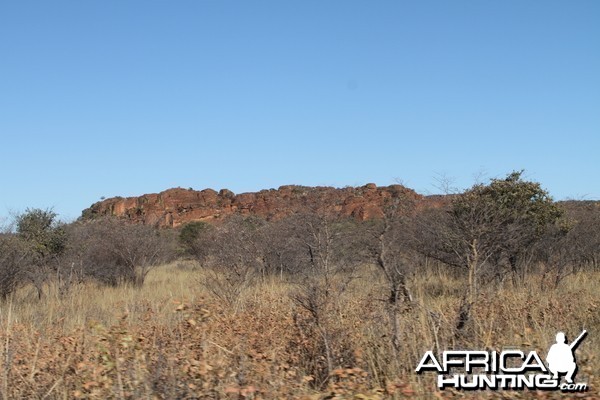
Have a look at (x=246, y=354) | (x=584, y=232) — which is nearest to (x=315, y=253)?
(x=246, y=354)

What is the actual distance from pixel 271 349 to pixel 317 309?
0.77 meters

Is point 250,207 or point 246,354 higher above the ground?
point 250,207

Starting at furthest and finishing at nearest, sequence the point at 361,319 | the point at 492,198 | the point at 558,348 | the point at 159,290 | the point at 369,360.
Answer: the point at 159,290, the point at 492,198, the point at 361,319, the point at 369,360, the point at 558,348

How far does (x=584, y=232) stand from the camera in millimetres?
13844

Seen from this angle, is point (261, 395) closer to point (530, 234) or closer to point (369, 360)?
point (369, 360)

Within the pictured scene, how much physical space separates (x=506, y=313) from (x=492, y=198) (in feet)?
20.9

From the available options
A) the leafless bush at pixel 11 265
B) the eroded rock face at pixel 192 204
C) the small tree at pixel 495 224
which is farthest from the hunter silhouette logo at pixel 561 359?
the eroded rock face at pixel 192 204

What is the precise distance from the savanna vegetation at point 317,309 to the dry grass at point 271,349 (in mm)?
20

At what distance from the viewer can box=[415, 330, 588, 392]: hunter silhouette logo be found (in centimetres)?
442

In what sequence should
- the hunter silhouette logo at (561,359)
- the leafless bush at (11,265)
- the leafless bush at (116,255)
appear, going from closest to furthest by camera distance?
the hunter silhouette logo at (561,359) → the leafless bush at (11,265) → the leafless bush at (116,255)

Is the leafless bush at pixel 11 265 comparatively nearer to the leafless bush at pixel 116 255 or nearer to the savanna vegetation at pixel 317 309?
the savanna vegetation at pixel 317 309

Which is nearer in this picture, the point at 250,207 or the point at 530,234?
the point at 530,234

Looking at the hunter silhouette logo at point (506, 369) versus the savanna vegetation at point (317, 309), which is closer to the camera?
the hunter silhouette logo at point (506, 369)

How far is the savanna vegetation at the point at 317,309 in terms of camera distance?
4.63 m
